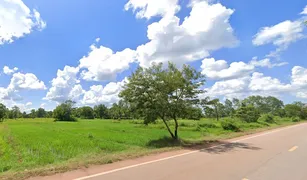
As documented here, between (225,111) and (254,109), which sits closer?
(254,109)

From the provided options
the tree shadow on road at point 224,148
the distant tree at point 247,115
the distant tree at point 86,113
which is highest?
the distant tree at point 86,113

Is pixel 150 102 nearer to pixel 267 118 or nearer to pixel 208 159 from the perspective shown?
pixel 208 159

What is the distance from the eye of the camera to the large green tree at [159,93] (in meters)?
16.7

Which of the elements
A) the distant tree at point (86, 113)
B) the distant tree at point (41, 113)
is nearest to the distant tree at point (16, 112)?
the distant tree at point (41, 113)

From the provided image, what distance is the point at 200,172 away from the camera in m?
7.26

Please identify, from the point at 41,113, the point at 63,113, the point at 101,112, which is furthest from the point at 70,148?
the point at 41,113

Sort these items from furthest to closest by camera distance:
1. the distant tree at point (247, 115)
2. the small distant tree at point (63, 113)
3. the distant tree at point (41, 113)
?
1. the distant tree at point (41, 113)
2. the small distant tree at point (63, 113)
3. the distant tree at point (247, 115)

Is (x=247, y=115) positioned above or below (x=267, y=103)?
below

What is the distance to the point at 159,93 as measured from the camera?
1677 centimetres

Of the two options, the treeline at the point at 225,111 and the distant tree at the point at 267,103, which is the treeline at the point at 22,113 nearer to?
the treeline at the point at 225,111

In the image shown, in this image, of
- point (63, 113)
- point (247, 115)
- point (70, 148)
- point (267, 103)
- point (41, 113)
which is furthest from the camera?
point (41, 113)

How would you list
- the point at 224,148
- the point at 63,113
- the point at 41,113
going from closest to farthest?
the point at 224,148, the point at 63,113, the point at 41,113

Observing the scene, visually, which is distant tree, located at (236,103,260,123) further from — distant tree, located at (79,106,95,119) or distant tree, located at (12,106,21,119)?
distant tree, located at (12,106,21,119)

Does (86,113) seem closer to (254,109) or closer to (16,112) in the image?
(16,112)
